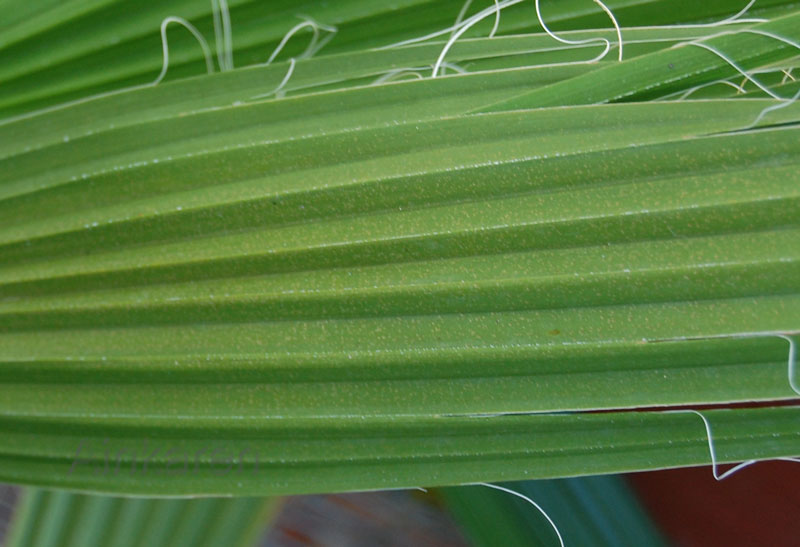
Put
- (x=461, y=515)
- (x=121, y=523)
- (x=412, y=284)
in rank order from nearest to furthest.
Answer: (x=412, y=284) → (x=121, y=523) → (x=461, y=515)

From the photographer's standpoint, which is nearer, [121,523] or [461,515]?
[121,523]

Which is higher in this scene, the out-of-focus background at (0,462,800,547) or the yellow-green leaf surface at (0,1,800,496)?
the yellow-green leaf surface at (0,1,800,496)

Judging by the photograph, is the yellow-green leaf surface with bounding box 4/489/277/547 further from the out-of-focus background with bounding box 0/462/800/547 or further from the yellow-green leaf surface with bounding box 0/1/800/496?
the yellow-green leaf surface with bounding box 0/1/800/496

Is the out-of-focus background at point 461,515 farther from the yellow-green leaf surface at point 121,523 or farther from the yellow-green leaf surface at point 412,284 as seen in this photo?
the yellow-green leaf surface at point 412,284

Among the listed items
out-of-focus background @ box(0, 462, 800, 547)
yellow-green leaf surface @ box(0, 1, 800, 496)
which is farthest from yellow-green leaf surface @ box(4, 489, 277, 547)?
yellow-green leaf surface @ box(0, 1, 800, 496)

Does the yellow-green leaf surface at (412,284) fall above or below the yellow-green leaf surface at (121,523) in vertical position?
above

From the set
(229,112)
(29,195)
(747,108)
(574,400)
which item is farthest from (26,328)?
(747,108)

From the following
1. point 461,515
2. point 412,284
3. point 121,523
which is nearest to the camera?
point 412,284

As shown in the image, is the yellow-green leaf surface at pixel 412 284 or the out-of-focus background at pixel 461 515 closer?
the yellow-green leaf surface at pixel 412 284

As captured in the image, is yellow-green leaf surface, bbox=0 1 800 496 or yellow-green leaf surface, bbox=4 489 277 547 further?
yellow-green leaf surface, bbox=4 489 277 547

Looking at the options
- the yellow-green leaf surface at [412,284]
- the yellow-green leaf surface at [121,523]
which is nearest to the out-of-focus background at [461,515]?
the yellow-green leaf surface at [121,523]

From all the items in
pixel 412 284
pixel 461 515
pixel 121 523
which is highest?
pixel 412 284

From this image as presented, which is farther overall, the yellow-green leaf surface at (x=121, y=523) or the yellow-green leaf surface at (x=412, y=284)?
the yellow-green leaf surface at (x=121, y=523)

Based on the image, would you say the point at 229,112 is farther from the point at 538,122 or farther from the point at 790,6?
the point at 790,6
